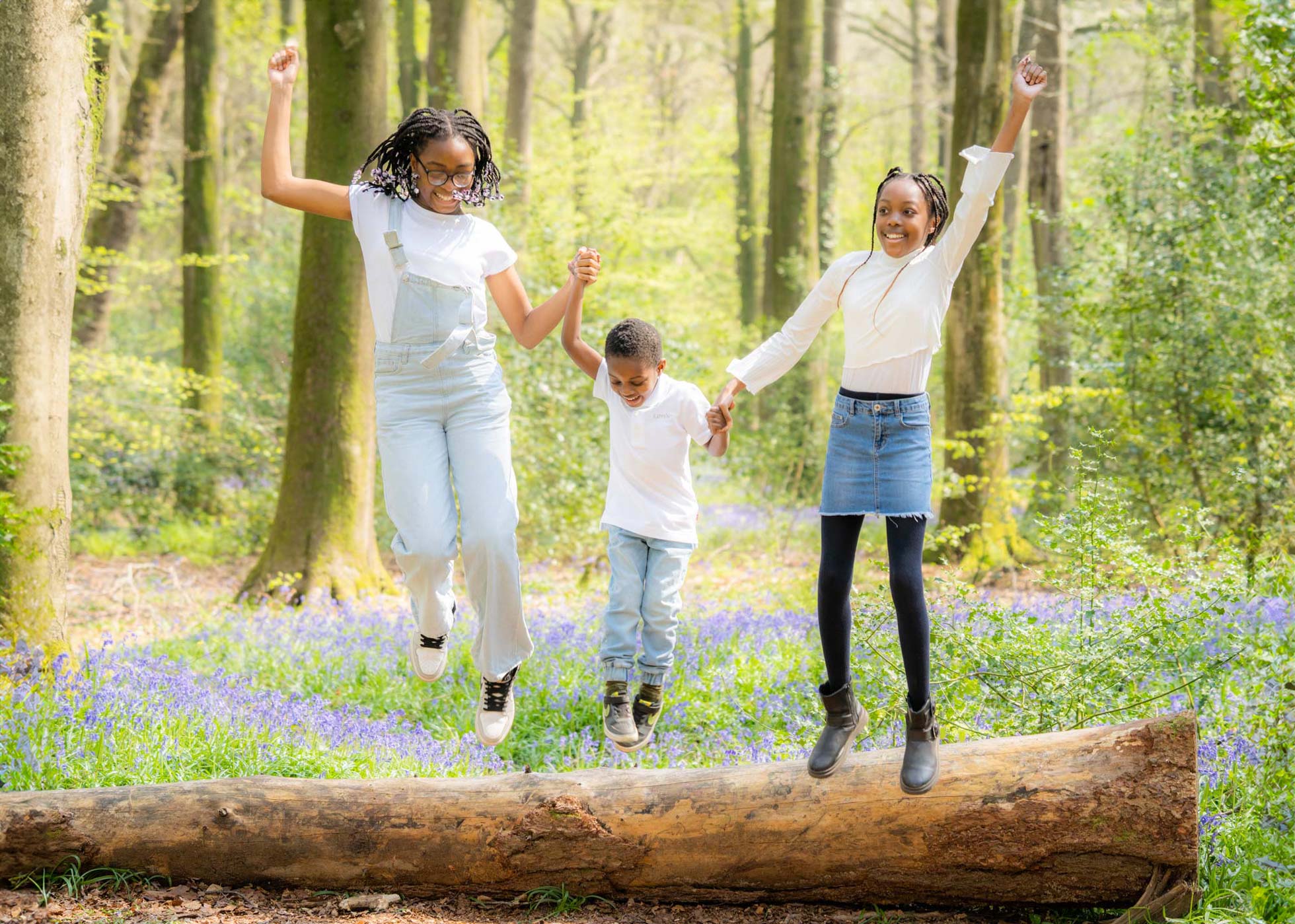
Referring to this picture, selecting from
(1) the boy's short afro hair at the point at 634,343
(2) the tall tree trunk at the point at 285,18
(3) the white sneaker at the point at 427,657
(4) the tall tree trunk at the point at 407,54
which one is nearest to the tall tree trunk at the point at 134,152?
(4) the tall tree trunk at the point at 407,54

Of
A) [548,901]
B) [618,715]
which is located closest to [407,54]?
[618,715]

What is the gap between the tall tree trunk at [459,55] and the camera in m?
13.4

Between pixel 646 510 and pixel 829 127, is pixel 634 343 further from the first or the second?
pixel 829 127

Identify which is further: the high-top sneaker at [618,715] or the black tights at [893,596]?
the high-top sneaker at [618,715]

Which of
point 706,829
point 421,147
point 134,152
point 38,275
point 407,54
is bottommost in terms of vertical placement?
point 706,829

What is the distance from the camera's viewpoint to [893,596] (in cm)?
426

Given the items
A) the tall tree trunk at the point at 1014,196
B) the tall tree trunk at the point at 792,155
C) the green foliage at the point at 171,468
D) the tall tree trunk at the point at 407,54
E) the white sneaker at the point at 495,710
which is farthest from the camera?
the tall tree trunk at the point at 407,54

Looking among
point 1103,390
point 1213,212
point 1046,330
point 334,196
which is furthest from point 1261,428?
point 334,196

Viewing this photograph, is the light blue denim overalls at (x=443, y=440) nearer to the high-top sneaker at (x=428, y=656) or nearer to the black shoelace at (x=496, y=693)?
the black shoelace at (x=496, y=693)

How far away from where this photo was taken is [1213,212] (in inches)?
361

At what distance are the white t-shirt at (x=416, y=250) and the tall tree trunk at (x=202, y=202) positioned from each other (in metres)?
11.7

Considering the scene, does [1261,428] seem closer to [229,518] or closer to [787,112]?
[787,112]

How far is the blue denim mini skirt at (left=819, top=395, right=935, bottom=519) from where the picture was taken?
4234 millimetres

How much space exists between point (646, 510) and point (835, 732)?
4.33 feet
